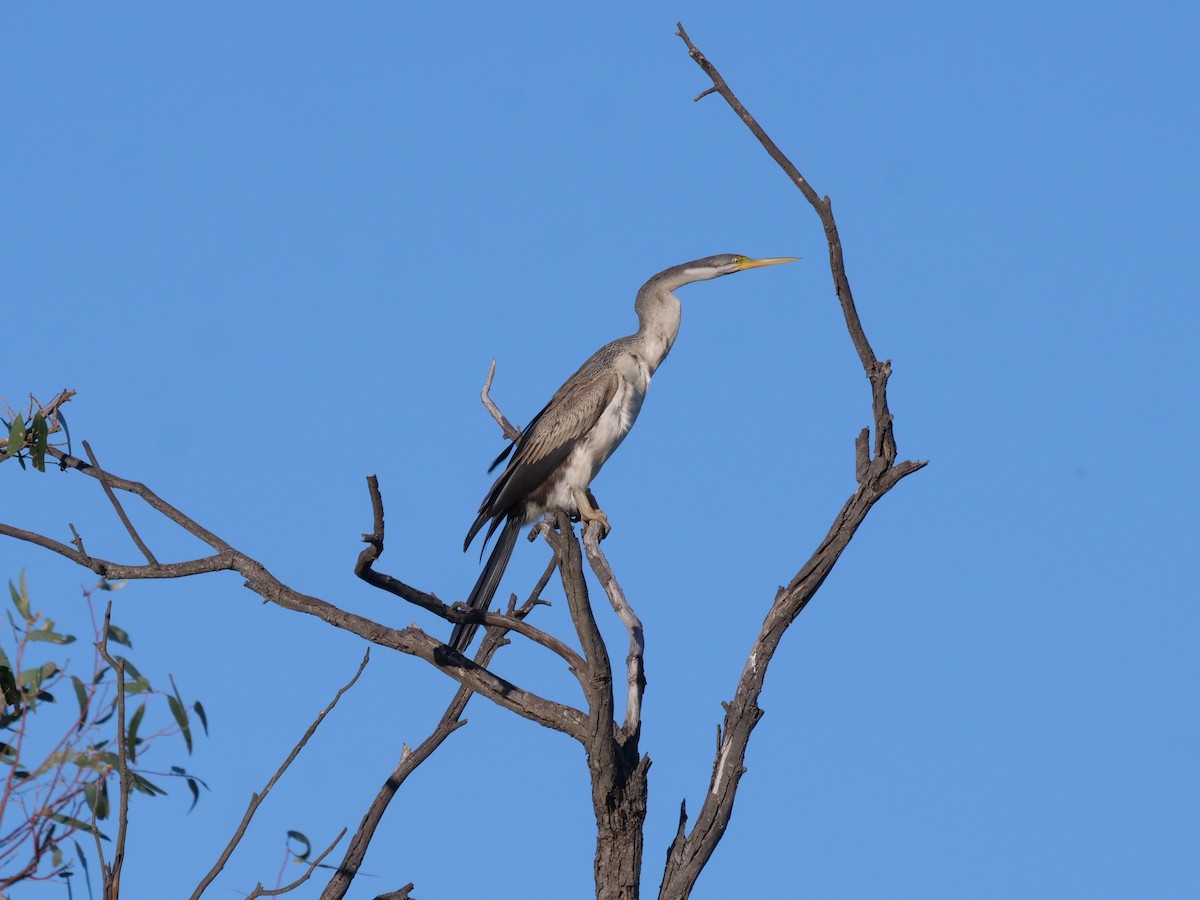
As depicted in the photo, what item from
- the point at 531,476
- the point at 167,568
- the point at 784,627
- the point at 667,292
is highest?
the point at 667,292

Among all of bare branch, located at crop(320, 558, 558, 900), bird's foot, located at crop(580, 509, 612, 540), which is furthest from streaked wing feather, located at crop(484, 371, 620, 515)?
bare branch, located at crop(320, 558, 558, 900)

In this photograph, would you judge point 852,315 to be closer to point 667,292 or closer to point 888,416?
point 888,416

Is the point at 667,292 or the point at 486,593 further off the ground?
the point at 667,292

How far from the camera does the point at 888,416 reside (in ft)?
12.3

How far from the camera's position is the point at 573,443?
5.56 m

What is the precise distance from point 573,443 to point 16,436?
2.45 meters

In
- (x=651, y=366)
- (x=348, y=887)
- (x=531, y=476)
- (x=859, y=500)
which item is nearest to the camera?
(x=859, y=500)

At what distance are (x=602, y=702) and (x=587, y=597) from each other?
274mm

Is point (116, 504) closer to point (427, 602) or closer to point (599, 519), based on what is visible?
point (427, 602)

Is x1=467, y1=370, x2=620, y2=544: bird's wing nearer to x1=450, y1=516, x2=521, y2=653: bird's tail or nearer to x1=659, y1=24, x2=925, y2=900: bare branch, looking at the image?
x1=450, y1=516, x2=521, y2=653: bird's tail

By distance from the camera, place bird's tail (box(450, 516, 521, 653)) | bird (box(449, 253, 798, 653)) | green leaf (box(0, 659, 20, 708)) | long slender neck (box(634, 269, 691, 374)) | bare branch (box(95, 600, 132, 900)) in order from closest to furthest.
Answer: bare branch (box(95, 600, 132, 900))
green leaf (box(0, 659, 20, 708))
bird's tail (box(450, 516, 521, 653))
bird (box(449, 253, 798, 653))
long slender neck (box(634, 269, 691, 374))

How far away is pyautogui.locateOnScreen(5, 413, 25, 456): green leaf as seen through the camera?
354cm

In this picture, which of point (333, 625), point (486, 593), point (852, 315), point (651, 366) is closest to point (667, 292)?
point (651, 366)

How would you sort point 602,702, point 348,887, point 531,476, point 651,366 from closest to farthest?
point 602,702, point 348,887, point 531,476, point 651,366
